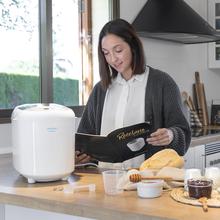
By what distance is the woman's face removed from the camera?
1882 mm

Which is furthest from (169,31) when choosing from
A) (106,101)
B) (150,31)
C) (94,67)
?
(106,101)

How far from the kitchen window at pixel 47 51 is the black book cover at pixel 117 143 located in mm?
796

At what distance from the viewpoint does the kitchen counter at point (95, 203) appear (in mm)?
1103

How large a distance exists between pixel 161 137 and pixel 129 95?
1.16 feet

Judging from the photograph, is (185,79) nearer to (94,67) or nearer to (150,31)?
(150,31)

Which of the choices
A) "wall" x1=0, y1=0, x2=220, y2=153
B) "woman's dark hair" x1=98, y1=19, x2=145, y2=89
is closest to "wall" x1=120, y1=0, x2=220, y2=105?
"wall" x1=0, y1=0, x2=220, y2=153

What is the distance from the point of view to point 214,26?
13.7ft

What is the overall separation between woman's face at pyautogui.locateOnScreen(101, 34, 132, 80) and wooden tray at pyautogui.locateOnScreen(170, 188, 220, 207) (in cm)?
74

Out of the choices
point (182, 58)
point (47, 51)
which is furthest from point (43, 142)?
point (182, 58)

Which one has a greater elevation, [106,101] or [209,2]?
[209,2]

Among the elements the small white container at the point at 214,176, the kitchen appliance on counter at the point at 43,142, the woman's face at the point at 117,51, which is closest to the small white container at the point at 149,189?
the small white container at the point at 214,176

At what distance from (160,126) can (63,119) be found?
0.58 metres

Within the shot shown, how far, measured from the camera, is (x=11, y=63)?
8.21ft

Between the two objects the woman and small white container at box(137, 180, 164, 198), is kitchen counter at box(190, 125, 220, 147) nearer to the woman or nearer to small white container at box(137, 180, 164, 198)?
the woman
